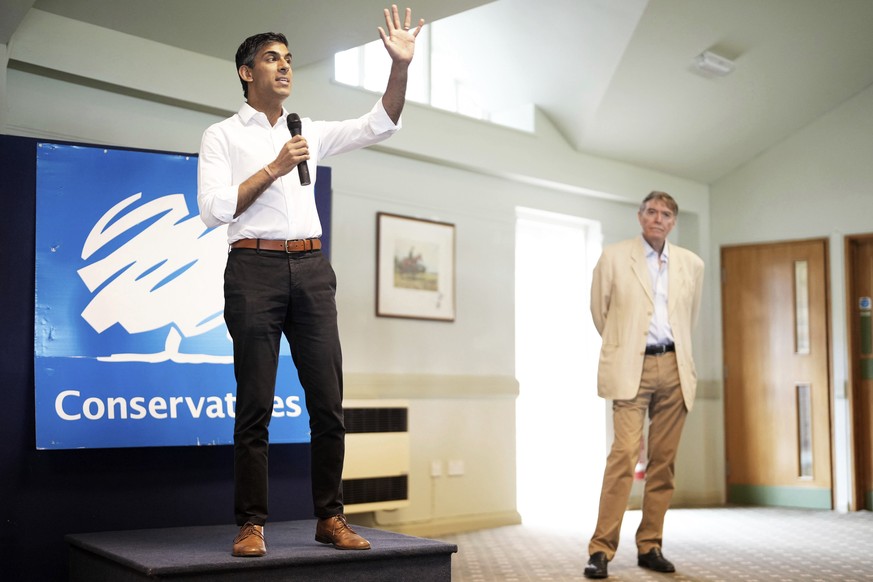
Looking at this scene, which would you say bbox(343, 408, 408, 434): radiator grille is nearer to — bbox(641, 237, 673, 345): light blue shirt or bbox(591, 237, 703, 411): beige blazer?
bbox(591, 237, 703, 411): beige blazer

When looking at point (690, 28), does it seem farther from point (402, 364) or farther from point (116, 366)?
point (116, 366)

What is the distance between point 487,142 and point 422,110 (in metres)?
0.57

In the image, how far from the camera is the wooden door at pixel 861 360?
679cm

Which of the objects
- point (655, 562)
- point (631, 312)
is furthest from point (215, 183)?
point (655, 562)

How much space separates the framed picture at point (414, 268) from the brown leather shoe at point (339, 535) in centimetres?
288

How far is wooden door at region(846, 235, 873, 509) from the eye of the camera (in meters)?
6.79

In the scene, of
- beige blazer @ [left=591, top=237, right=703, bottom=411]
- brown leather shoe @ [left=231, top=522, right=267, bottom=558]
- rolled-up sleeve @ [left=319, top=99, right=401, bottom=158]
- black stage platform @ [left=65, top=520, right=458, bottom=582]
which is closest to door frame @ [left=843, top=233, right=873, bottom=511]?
beige blazer @ [left=591, top=237, right=703, bottom=411]

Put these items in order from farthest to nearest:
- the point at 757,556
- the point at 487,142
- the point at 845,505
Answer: the point at 845,505
the point at 487,142
the point at 757,556

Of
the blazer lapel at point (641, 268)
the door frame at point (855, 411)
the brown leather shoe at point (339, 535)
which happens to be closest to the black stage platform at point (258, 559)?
the brown leather shoe at point (339, 535)

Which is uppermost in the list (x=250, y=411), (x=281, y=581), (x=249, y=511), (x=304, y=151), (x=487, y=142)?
(x=487, y=142)

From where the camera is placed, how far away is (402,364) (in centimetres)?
571

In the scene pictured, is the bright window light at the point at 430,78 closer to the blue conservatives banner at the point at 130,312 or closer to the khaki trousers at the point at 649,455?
the blue conservatives banner at the point at 130,312

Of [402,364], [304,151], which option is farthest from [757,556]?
[304,151]

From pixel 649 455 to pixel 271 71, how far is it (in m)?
2.51
